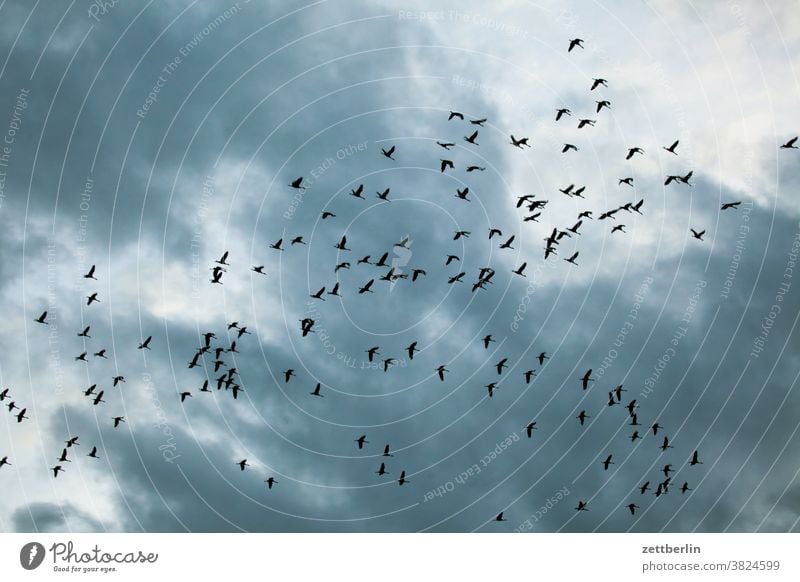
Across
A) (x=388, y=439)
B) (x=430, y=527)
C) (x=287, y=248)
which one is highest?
(x=287, y=248)

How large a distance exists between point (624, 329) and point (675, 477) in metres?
38.3

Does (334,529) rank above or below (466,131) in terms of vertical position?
below

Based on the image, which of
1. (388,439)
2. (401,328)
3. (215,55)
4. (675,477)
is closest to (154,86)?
(215,55)

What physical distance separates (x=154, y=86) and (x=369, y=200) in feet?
160
